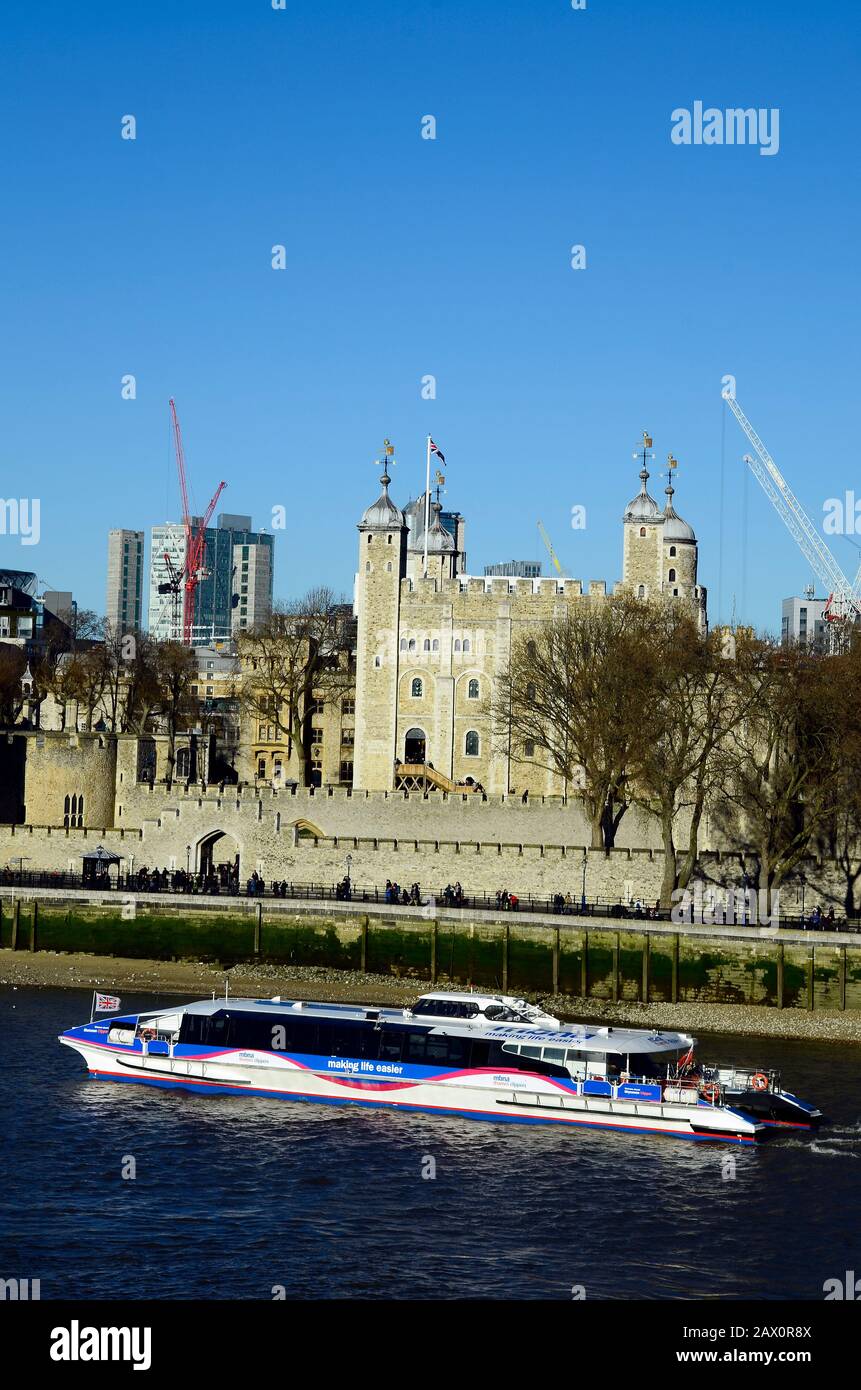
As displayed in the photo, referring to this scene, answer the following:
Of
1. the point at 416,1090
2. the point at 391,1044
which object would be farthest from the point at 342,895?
the point at 416,1090

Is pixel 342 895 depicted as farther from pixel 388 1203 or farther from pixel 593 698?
pixel 388 1203

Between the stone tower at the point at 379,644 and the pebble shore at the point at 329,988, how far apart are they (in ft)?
91.4

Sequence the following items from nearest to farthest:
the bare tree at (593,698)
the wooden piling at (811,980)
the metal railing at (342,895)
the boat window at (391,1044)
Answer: the boat window at (391,1044) → the wooden piling at (811,980) → the metal railing at (342,895) → the bare tree at (593,698)

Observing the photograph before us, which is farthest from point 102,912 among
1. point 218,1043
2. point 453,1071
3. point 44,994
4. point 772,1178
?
point 772,1178

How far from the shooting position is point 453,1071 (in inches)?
1820

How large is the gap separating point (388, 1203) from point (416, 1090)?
1001 cm

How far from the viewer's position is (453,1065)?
46.4 m

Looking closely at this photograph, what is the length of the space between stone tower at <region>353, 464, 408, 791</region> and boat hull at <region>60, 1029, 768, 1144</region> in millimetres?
44492

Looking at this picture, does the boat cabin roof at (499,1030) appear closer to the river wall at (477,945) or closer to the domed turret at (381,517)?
the river wall at (477,945)

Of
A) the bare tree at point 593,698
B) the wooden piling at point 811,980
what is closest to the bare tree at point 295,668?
the bare tree at point 593,698

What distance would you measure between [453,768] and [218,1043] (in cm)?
4479

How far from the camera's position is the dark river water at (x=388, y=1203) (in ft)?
104

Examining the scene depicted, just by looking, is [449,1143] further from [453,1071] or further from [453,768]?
Result: [453,768]

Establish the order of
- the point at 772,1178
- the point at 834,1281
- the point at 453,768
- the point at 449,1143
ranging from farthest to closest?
the point at 453,768, the point at 449,1143, the point at 772,1178, the point at 834,1281
